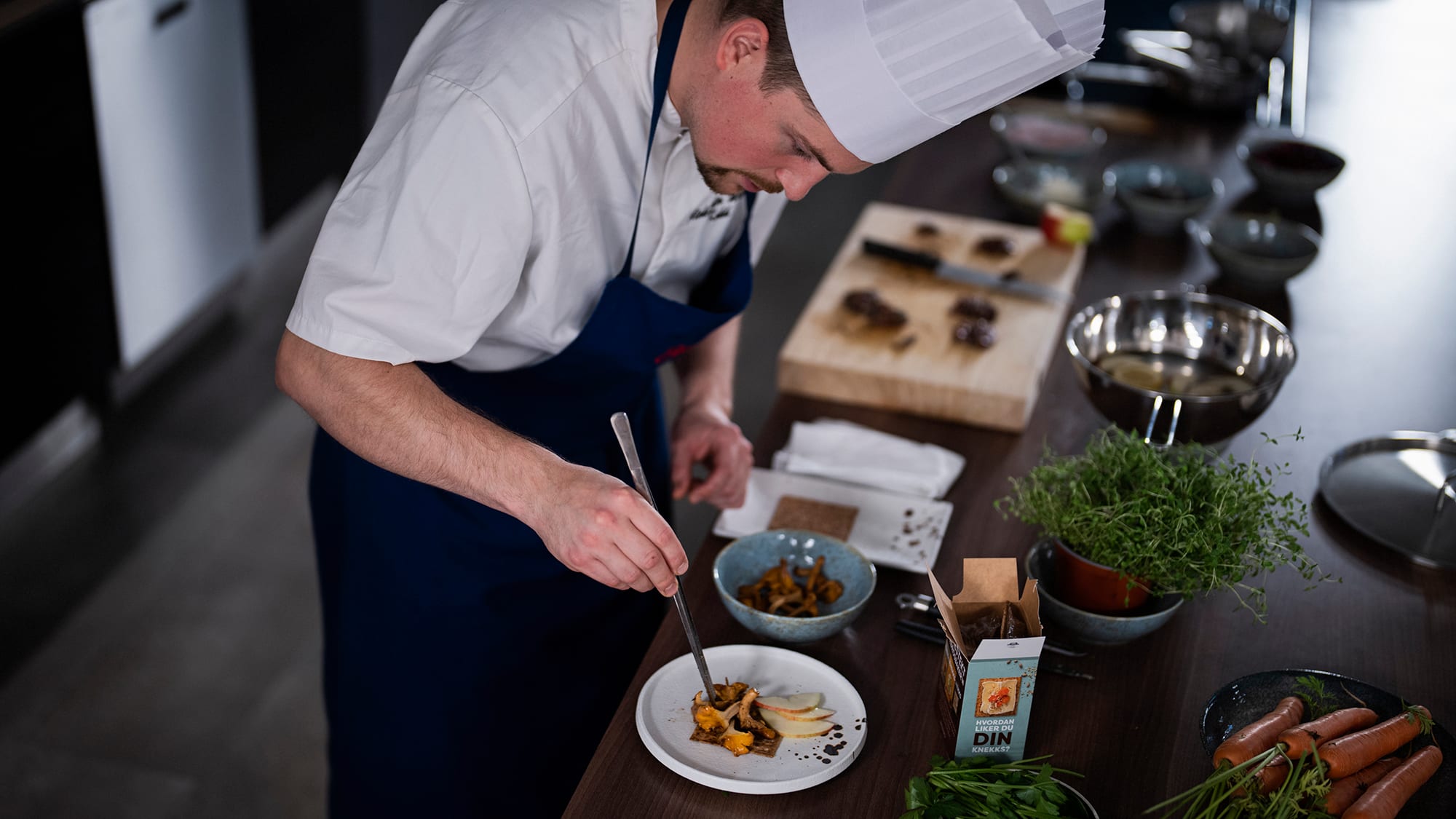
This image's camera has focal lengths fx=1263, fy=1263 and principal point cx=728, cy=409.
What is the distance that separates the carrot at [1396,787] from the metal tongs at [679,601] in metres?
0.58

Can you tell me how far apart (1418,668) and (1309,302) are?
93 cm

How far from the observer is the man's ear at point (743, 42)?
128 cm

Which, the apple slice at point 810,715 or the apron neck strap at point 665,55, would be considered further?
the apron neck strap at point 665,55

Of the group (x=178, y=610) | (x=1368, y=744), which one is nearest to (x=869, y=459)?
(x=1368, y=744)

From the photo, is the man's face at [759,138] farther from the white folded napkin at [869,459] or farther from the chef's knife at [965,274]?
the chef's knife at [965,274]

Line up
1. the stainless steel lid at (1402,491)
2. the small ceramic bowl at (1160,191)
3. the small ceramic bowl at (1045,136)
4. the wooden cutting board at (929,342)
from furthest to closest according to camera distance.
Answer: the small ceramic bowl at (1045,136), the small ceramic bowl at (1160,191), the wooden cutting board at (929,342), the stainless steel lid at (1402,491)

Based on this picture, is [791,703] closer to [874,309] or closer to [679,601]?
[679,601]

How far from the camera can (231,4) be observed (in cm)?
341

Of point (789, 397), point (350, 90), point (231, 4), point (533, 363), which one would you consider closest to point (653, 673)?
point (533, 363)

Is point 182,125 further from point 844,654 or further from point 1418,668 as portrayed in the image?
point 1418,668

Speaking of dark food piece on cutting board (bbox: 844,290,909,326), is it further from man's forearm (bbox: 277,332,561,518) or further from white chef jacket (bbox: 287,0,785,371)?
man's forearm (bbox: 277,332,561,518)

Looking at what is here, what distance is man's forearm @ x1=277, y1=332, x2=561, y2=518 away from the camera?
128cm

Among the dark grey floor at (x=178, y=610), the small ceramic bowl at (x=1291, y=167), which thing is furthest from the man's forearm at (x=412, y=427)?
the small ceramic bowl at (x=1291, y=167)

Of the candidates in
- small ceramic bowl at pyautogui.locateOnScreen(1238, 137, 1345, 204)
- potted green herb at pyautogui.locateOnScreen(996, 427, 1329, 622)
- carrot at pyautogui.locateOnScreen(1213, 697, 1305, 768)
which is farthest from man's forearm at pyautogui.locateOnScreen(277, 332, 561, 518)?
small ceramic bowl at pyautogui.locateOnScreen(1238, 137, 1345, 204)
